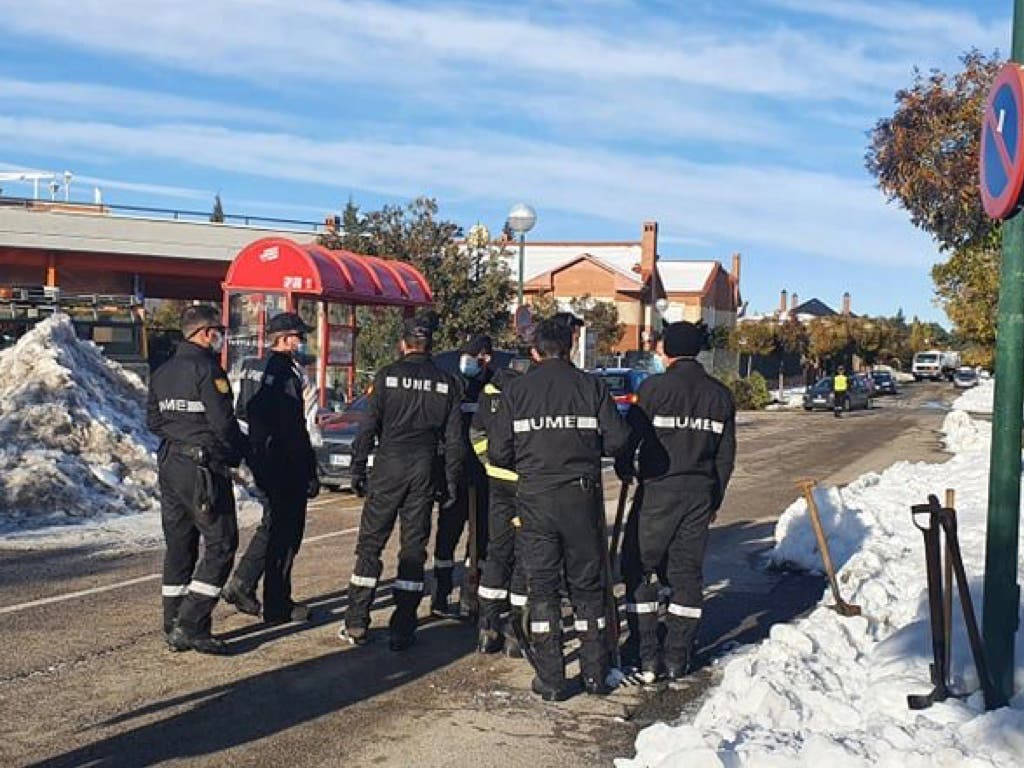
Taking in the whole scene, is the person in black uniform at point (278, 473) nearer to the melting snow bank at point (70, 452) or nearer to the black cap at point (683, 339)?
the black cap at point (683, 339)

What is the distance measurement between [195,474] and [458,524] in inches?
77.0

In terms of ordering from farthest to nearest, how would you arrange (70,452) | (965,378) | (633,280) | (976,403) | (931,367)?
(931,367) < (965,378) < (633,280) < (976,403) < (70,452)

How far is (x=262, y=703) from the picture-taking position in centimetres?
646

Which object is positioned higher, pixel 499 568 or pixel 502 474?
pixel 502 474

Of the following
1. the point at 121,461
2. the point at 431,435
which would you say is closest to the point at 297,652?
the point at 431,435

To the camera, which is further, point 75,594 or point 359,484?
point 75,594

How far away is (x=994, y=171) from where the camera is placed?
18.6ft

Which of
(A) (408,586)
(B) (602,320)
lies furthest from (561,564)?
(B) (602,320)

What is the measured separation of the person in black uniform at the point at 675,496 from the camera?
23.7 feet

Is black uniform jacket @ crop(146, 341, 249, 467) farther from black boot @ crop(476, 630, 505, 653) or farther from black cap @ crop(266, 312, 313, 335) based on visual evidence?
black boot @ crop(476, 630, 505, 653)

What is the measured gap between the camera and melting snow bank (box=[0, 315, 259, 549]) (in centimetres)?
1244

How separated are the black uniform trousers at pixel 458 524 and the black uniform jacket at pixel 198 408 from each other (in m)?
1.61

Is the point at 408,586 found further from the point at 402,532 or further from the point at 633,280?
the point at 633,280

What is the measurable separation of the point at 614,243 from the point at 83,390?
61.1 metres
